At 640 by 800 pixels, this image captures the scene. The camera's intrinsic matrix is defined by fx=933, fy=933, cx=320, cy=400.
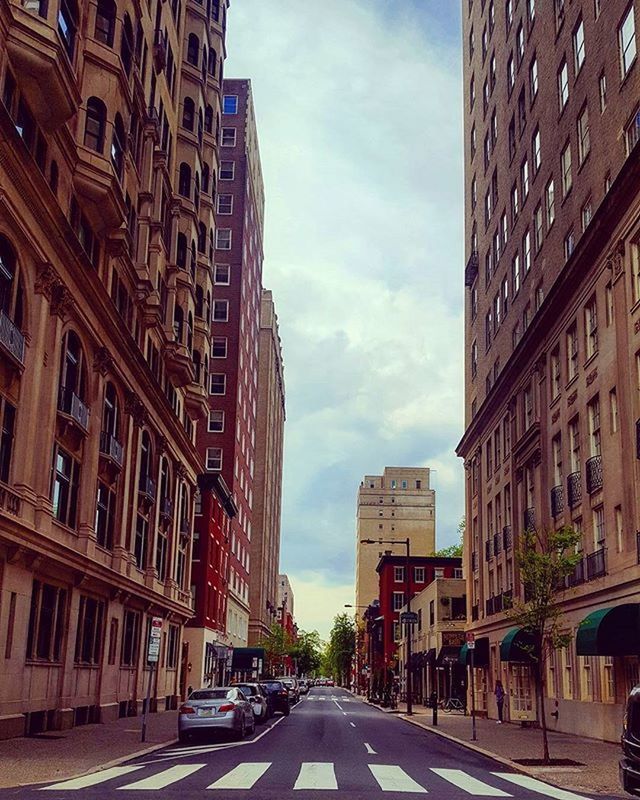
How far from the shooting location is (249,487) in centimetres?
10294

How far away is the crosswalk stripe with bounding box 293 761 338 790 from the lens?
15.0 m

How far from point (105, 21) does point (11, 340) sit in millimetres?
16312

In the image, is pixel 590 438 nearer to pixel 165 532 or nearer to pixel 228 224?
pixel 165 532

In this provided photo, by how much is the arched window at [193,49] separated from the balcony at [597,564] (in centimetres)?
3839

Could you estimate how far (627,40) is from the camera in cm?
3133

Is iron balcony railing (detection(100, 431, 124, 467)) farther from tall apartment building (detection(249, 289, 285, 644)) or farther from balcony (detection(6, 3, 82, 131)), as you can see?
tall apartment building (detection(249, 289, 285, 644))

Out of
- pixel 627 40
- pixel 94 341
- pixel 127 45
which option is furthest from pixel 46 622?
pixel 627 40

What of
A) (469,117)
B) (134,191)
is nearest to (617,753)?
(134,191)

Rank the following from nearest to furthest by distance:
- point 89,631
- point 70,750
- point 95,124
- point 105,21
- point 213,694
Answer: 1. point 70,750
2. point 213,694
3. point 95,124
4. point 105,21
5. point 89,631

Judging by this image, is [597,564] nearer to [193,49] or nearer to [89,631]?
[89,631]

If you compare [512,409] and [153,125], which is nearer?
[153,125]

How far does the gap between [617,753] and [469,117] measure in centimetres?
5235

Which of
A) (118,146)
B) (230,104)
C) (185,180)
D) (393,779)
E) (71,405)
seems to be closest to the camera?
(393,779)

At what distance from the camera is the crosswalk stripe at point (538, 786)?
1505 centimetres
